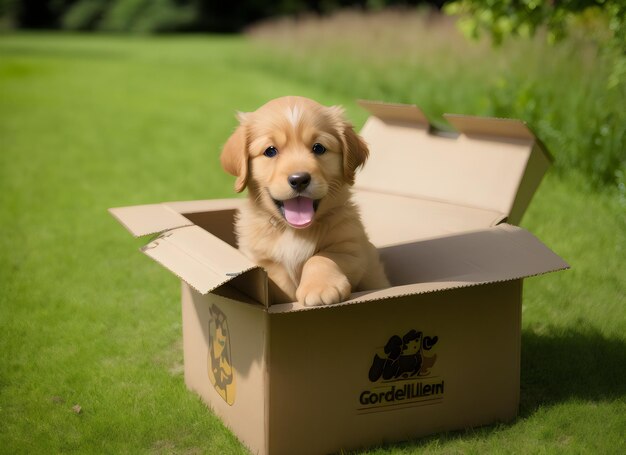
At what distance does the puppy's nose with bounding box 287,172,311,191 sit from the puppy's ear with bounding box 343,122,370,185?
0.23m

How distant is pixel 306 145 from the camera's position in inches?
102

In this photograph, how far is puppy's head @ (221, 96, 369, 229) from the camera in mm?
2531

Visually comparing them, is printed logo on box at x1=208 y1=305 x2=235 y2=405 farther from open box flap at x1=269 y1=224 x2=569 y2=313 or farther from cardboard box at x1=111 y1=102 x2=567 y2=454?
open box flap at x1=269 y1=224 x2=569 y2=313

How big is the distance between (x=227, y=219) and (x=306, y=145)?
980 millimetres

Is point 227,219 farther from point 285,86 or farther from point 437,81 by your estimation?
point 285,86

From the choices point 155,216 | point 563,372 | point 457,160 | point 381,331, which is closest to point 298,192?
point 381,331

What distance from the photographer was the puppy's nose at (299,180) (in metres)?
2.48

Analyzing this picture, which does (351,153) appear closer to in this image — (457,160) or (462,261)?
(462,261)

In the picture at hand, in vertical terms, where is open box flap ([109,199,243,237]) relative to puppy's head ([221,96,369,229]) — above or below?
Result: below

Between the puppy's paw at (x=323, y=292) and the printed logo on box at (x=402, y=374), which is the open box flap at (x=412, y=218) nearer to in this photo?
the printed logo on box at (x=402, y=374)

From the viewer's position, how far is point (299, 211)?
2.60 m

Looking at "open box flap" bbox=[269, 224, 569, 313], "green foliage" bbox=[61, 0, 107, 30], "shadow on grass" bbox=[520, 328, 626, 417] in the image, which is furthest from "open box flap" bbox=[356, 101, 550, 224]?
"green foliage" bbox=[61, 0, 107, 30]

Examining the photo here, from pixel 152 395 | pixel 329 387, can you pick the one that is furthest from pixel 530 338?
pixel 152 395

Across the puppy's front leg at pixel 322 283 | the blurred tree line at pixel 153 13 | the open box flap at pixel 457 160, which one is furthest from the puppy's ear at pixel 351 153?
the blurred tree line at pixel 153 13
